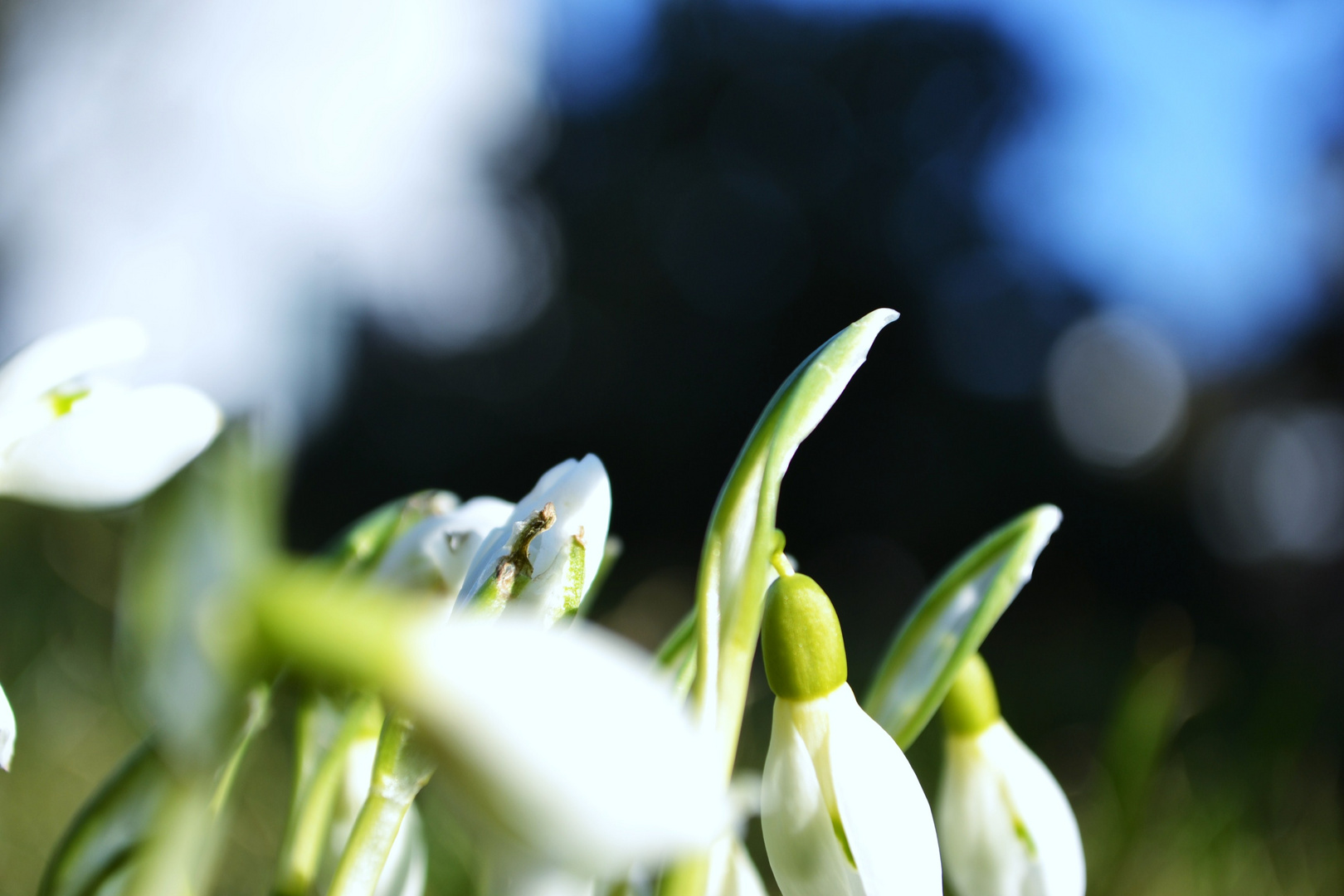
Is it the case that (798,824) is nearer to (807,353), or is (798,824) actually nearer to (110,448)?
(110,448)

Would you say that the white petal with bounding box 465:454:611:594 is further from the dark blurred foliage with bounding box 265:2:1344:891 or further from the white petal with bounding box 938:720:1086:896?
the dark blurred foliage with bounding box 265:2:1344:891

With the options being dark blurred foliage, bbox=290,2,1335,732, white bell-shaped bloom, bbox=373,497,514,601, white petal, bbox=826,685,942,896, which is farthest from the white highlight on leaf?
dark blurred foliage, bbox=290,2,1335,732

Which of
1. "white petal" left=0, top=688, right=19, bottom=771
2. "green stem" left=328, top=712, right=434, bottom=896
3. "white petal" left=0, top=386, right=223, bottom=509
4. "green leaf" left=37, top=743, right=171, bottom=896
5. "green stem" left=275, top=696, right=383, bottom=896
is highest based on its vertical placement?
"white petal" left=0, top=386, right=223, bottom=509

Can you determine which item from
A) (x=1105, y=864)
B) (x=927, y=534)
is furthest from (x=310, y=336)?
(x=1105, y=864)

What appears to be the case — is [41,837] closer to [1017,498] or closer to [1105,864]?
[1105,864]

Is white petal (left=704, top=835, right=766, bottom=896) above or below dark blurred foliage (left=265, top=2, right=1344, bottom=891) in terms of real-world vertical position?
above

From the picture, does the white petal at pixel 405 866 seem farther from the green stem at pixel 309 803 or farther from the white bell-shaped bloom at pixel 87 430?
the white bell-shaped bloom at pixel 87 430

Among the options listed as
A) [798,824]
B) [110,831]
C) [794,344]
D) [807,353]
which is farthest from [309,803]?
[794,344]
